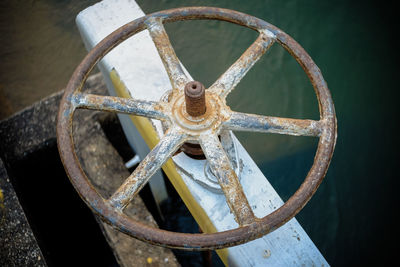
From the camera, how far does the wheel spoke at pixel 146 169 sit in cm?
104

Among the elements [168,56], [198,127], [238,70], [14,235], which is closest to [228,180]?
[198,127]

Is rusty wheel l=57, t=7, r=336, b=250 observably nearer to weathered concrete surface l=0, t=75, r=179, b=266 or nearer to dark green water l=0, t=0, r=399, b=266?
weathered concrete surface l=0, t=75, r=179, b=266

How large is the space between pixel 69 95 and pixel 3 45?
2704mm

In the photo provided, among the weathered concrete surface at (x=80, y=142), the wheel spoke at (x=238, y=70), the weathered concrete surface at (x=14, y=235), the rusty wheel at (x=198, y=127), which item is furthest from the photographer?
the weathered concrete surface at (x=80, y=142)

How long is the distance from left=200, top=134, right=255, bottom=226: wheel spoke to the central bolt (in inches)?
3.6

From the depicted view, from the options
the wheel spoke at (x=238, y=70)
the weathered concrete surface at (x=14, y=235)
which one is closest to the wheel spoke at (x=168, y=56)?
the wheel spoke at (x=238, y=70)

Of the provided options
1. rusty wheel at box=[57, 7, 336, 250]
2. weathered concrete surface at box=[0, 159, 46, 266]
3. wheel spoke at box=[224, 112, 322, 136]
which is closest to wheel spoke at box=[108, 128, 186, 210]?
rusty wheel at box=[57, 7, 336, 250]

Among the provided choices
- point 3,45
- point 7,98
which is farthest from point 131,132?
point 3,45

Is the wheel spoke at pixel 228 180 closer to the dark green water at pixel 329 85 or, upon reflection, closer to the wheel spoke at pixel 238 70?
the wheel spoke at pixel 238 70

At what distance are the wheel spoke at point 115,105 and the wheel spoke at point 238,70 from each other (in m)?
0.22

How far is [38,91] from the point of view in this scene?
320cm

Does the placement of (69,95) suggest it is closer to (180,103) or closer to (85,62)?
(85,62)

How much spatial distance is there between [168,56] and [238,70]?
0.87 feet

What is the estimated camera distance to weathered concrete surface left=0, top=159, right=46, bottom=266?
152 centimetres
